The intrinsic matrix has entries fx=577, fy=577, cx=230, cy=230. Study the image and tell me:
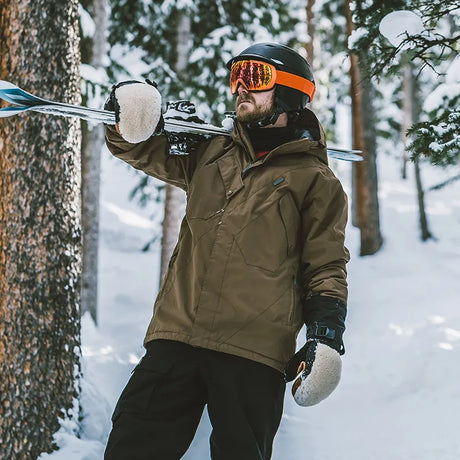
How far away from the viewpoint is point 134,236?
62.7 feet

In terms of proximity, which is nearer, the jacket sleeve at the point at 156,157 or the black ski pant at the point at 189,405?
the black ski pant at the point at 189,405

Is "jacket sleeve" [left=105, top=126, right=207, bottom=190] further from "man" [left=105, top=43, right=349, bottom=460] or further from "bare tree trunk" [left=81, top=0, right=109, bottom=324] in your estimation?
"bare tree trunk" [left=81, top=0, right=109, bottom=324]

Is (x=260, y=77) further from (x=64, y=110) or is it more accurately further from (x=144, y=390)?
(x=144, y=390)

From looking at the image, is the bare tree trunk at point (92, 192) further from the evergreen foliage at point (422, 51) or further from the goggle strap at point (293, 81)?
the goggle strap at point (293, 81)

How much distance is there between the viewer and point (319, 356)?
2.59 metres

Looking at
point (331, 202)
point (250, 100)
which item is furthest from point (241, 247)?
point (250, 100)

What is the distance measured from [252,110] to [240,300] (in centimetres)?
102

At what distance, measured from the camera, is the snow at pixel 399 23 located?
144 inches

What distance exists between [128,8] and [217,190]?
29.4 feet

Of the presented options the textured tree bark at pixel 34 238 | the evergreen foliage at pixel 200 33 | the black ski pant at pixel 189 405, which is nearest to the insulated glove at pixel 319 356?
the black ski pant at pixel 189 405

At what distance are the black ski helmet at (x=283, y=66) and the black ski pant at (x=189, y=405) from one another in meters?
1.34

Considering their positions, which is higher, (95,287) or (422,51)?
(422,51)

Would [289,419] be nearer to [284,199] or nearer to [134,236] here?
[284,199]

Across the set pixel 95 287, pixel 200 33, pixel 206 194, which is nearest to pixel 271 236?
pixel 206 194
